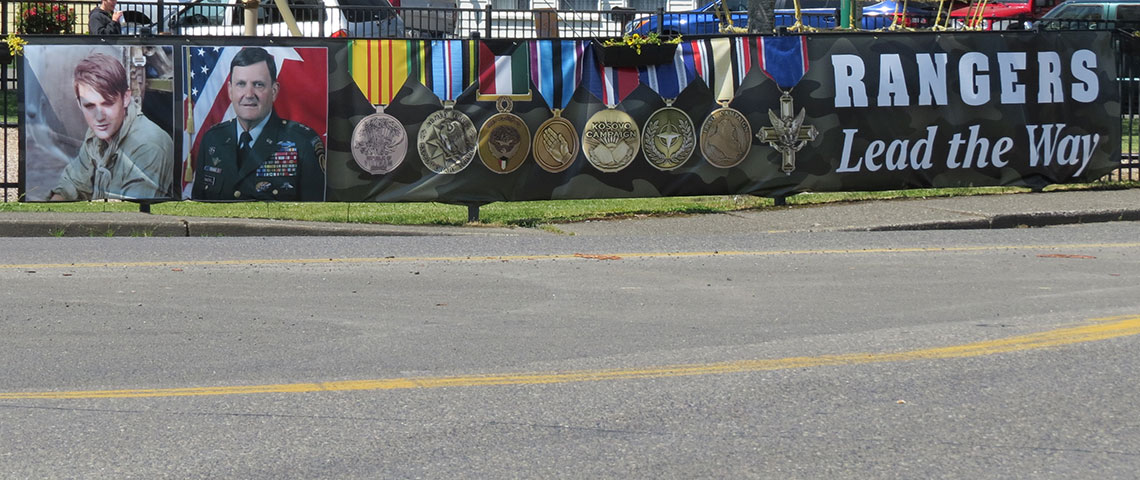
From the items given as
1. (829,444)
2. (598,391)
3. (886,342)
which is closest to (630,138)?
(886,342)

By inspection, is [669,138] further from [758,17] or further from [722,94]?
[758,17]

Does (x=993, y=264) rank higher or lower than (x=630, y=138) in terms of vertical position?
lower

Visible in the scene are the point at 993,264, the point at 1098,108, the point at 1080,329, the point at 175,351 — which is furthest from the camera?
the point at 1098,108

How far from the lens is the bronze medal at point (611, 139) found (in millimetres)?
13289

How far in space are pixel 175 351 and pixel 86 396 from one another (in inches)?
37.7

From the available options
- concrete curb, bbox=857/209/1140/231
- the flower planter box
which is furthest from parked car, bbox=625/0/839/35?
concrete curb, bbox=857/209/1140/231

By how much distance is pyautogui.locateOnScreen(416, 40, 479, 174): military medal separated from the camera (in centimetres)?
1295

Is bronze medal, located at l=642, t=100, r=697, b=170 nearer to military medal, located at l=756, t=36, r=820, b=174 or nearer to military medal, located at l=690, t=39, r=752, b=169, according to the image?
military medal, located at l=690, t=39, r=752, b=169

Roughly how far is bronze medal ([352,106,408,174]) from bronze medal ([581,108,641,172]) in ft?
5.75

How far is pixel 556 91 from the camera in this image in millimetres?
13211

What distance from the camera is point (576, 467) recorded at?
5.12 m

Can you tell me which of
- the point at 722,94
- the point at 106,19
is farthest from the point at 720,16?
the point at 106,19

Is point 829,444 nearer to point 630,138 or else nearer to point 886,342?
→ point 886,342

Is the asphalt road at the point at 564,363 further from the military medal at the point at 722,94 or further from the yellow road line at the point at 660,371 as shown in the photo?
the military medal at the point at 722,94
